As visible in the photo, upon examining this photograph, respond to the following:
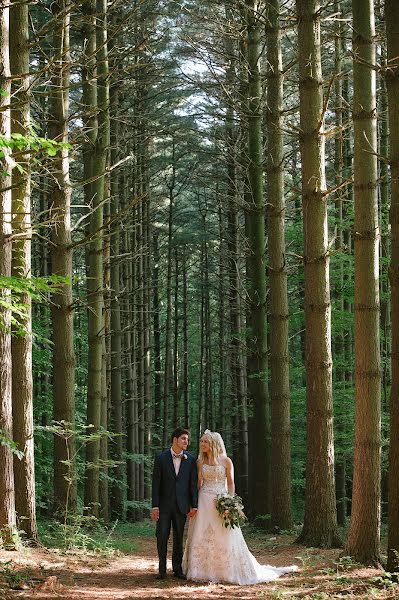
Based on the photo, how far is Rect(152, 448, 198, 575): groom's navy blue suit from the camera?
851cm

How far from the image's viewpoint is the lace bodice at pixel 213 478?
875 centimetres

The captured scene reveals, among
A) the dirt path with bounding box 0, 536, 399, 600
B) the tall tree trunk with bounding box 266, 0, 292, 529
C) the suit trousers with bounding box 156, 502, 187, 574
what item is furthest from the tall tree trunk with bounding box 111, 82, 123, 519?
the suit trousers with bounding box 156, 502, 187, 574

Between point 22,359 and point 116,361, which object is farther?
point 116,361

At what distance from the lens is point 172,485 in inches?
337

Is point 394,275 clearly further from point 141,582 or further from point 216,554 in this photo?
point 141,582

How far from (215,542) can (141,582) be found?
942mm

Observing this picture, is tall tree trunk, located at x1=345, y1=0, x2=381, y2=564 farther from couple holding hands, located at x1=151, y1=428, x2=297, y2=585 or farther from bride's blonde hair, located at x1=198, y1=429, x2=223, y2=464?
bride's blonde hair, located at x1=198, y1=429, x2=223, y2=464

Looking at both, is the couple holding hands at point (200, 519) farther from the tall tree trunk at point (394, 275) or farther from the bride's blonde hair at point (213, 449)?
the tall tree trunk at point (394, 275)

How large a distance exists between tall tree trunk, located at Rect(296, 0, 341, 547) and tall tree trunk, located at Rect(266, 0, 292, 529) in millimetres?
2649

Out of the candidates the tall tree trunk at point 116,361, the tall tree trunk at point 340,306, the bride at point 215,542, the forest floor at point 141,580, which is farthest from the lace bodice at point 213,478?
the tall tree trunk at point 116,361

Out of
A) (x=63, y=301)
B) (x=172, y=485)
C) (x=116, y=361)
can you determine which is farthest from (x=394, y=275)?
(x=116, y=361)

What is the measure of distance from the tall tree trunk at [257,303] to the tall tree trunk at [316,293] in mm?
4683

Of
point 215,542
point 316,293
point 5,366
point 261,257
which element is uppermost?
point 261,257

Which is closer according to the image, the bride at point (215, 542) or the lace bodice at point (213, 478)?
the bride at point (215, 542)
